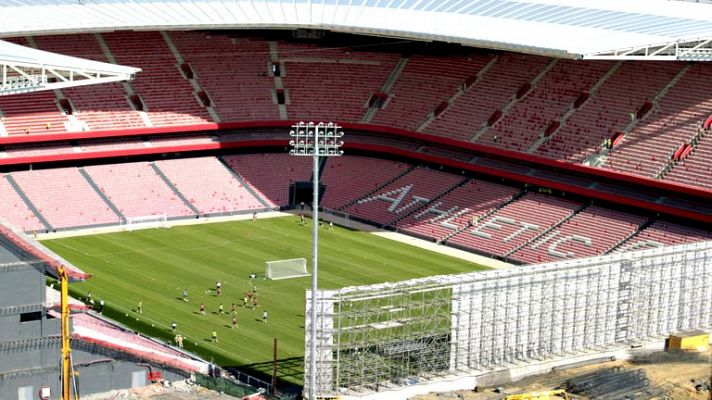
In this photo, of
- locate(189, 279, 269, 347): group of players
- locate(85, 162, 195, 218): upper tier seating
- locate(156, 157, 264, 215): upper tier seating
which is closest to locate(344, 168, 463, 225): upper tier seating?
locate(156, 157, 264, 215): upper tier seating

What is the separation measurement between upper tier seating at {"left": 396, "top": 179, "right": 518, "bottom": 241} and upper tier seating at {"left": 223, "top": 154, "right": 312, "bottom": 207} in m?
10.4

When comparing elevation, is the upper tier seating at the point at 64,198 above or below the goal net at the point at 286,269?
above

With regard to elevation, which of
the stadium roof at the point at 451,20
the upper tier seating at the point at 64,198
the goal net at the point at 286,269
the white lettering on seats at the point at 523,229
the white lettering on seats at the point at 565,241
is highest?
the stadium roof at the point at 451,20

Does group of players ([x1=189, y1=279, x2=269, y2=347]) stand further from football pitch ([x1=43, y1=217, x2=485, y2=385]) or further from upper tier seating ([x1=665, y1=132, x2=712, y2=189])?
upper tier seating ([x1=665, y1=132, x2=712, y2=189])

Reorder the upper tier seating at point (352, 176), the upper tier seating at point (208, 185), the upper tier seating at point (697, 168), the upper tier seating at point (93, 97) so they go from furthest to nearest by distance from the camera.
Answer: the upper tier seating at point (352, 176), the upper tier seating at point (208, 185), the upper tier seating at point (93, 97), the upper tier seating at point (697, 168)

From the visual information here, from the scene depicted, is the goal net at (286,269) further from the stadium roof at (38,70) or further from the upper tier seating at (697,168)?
the upper tier seating at (697,168)

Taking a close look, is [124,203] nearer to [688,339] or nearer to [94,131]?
[94,131]

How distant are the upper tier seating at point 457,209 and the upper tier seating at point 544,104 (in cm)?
308

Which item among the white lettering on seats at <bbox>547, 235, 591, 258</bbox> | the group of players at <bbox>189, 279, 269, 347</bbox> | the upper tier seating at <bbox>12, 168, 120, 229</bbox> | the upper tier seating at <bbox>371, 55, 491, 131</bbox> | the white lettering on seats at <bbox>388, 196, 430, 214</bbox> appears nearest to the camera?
the group of players at <bbox>189, 279, 269, 347</bbox>

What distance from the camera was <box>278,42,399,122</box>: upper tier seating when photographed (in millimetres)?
106125

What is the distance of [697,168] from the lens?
8738 cm

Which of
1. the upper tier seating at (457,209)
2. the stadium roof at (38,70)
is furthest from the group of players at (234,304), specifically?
the upper tier seating at (457,209)

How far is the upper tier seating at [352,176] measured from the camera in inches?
4008

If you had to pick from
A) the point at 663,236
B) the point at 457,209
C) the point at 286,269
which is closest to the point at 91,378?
the point at 286,269
